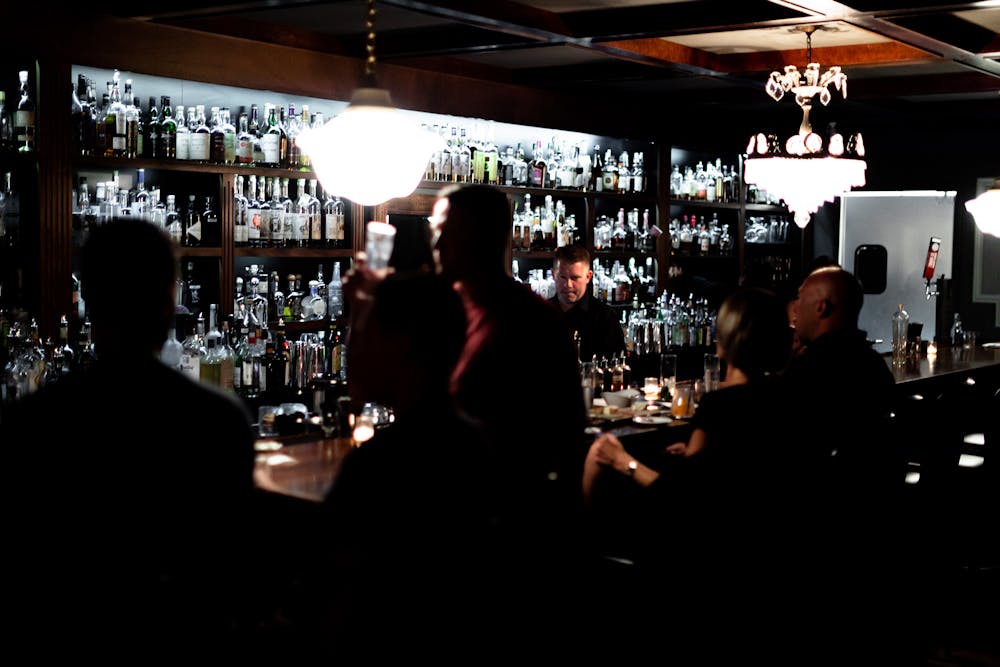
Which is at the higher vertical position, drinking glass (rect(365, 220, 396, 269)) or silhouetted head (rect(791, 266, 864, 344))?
drinking glass (rect(365, 220, 396, 269))

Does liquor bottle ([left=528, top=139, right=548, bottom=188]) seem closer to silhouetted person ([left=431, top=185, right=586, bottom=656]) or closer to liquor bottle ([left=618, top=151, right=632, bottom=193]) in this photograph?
liquor bottle ([left=618, top=151, right=632, bottom=193])

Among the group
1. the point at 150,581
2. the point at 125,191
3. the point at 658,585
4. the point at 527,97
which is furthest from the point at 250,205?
the point at 150,581

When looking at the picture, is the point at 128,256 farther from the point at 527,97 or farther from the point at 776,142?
the point at 527,97

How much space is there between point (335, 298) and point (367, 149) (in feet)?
10.3

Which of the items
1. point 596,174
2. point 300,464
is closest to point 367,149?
point 300,464

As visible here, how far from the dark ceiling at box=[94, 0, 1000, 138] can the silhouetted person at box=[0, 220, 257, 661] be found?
2.65 m

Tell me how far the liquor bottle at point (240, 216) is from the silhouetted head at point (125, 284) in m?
3.56

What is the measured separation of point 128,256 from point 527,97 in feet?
17.3

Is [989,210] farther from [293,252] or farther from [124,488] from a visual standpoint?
[124,488]

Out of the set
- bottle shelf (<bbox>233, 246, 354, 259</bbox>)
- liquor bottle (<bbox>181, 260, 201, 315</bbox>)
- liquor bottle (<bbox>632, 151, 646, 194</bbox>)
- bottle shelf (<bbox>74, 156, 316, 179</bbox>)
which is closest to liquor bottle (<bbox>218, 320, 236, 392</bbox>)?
liquor bottle (<bbox>181, 260, 201, 315</bbox>)

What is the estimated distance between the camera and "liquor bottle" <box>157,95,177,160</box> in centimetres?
525

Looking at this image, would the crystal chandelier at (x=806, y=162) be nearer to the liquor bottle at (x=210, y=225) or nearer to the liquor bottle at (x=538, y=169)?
the liquor bottle at (x=538, y=169)

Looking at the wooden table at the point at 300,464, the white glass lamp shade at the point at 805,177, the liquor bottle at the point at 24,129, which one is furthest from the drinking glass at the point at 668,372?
the liquor bottle at the point at 24,129

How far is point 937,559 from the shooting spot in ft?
17.1
